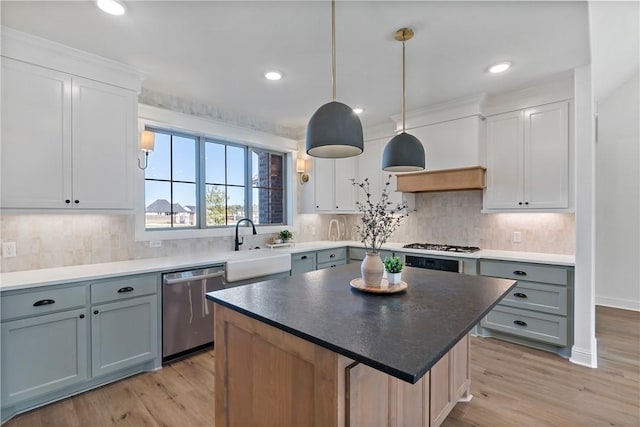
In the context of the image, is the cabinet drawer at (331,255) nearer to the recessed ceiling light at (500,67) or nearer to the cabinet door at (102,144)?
the cabinet door at (102,144)

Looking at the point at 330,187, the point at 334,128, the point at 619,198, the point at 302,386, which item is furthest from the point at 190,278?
the point at 619,198

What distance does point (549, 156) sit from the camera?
2.96 meters

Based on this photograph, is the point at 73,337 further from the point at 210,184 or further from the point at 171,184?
the point at 210,184

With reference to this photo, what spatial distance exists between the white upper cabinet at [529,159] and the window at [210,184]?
8.84 ft

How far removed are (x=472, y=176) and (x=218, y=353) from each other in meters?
3.03

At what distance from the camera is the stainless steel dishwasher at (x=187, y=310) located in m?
2.62

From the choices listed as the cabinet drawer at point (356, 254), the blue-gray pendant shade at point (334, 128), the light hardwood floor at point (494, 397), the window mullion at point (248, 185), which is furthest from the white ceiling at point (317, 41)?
the light hardwood floor at point (494, 397)

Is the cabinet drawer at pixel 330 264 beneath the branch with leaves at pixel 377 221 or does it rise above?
beneath

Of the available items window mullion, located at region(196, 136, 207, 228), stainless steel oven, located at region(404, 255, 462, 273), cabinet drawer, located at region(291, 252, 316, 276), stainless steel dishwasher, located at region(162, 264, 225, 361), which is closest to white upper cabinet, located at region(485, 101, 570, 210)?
stainless steel oven, located at region(404, 255, 462, 273)

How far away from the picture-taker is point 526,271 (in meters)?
2.94

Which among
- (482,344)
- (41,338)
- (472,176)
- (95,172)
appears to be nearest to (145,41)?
(95,172)

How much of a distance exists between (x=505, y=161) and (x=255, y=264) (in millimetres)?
2831

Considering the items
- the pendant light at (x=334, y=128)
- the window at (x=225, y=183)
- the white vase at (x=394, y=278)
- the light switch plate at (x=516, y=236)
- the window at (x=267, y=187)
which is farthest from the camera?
the window at (x=267, y=187)

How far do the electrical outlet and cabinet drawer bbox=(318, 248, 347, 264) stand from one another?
2865 mm
